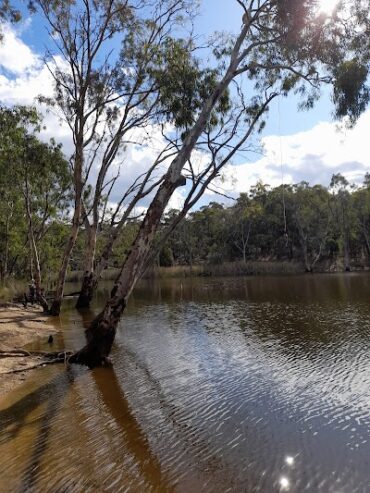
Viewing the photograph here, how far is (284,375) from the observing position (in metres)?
9.61

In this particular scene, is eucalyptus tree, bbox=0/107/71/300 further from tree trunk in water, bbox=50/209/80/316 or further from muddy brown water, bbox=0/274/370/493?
muddy brown water, bbox=0/274/370/493

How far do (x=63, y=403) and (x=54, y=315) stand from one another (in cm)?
1364

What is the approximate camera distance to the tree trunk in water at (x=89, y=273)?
74.3 ft

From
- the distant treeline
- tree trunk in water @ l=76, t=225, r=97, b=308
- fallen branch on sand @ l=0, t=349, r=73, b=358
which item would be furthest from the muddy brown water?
the distant treeline

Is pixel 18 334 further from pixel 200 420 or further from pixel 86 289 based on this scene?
pixel 86 289

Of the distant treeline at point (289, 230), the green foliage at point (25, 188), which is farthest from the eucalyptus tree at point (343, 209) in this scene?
the green foliage at point (25, 188)

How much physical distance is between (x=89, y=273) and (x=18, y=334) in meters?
9.31

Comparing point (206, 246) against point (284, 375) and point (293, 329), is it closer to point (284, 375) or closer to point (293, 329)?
point (293, 329)

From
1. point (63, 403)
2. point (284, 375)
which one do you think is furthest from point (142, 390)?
point (284, 375)

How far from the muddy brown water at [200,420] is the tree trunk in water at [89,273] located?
9.39 meters

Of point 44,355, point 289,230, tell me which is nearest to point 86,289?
point 44,355

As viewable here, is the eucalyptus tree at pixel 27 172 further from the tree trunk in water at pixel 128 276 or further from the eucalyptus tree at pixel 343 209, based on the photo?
the eucalyptus tree at pixel 343 209

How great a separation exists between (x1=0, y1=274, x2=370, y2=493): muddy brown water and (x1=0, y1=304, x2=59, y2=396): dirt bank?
1.36 ft

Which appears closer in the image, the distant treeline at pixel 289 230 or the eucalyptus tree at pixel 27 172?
the eucalyptus tree at pixel 27 172
